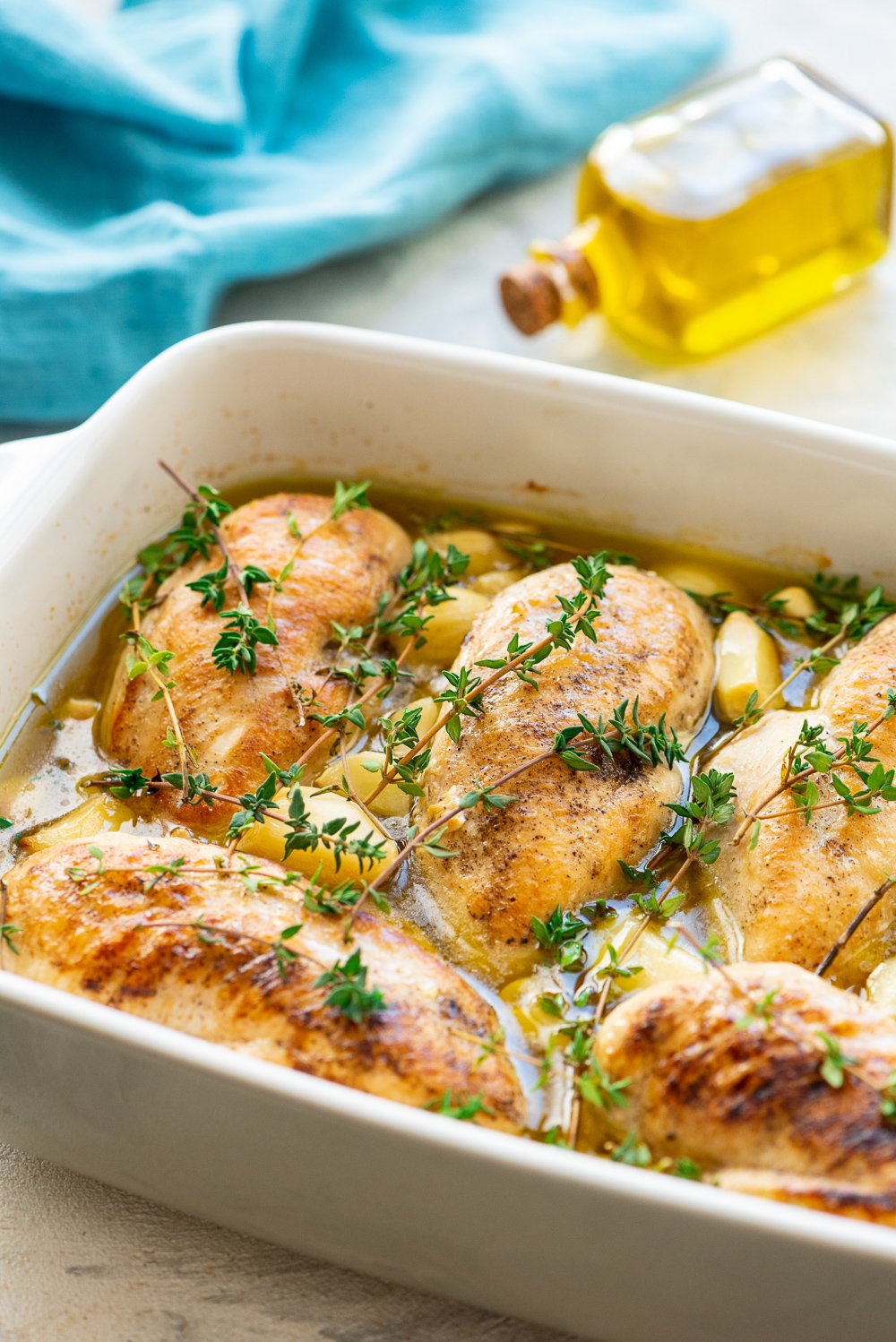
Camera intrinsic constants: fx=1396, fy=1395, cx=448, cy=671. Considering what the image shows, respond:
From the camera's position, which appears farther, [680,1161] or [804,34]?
[804,34]

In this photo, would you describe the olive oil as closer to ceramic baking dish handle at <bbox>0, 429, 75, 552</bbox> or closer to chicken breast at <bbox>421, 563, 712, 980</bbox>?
chicken breast at <bbox>421, 563, 712, 980</bbox>

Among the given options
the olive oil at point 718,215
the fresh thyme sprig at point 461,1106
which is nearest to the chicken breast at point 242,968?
the fresh thyme sprig at point 461,1106

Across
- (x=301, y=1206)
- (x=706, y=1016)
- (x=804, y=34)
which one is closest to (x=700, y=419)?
(x=706, y=1016)

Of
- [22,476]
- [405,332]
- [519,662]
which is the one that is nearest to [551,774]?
[519,662]

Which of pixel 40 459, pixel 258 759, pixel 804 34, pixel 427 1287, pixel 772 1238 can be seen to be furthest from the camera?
pixel 804 34

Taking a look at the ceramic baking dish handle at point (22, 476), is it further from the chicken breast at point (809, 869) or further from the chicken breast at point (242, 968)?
the chicken breast at point (809, 869)

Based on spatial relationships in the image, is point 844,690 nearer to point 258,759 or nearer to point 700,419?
point 700,419
